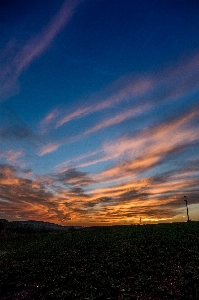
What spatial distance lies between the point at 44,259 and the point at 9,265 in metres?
3.45

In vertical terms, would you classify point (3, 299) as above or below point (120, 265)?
below

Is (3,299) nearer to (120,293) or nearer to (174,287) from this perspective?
(120,293)

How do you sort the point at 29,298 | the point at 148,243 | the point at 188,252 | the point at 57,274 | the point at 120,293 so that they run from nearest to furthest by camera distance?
the point at 120,293 < the point at 29,298 < the point at 57,274 < the point at 188,252 < the point at 148,243

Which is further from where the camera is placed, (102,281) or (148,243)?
(148,243)

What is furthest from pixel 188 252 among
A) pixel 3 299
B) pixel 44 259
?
pixel 3 299

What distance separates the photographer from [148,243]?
31.0m

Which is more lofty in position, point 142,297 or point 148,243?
point 148,243

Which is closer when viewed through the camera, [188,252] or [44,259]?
[188,252]

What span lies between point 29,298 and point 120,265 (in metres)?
7.90

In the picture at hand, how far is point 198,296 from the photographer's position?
16047 millimetres

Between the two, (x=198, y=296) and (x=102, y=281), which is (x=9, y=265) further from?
(x=198, y=296)

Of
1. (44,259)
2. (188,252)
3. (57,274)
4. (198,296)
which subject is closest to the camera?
(198,296)

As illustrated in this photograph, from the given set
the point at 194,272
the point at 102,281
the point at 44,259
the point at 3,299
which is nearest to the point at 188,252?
the point at 194,272

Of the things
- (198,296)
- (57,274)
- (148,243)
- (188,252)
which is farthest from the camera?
(148,243)
